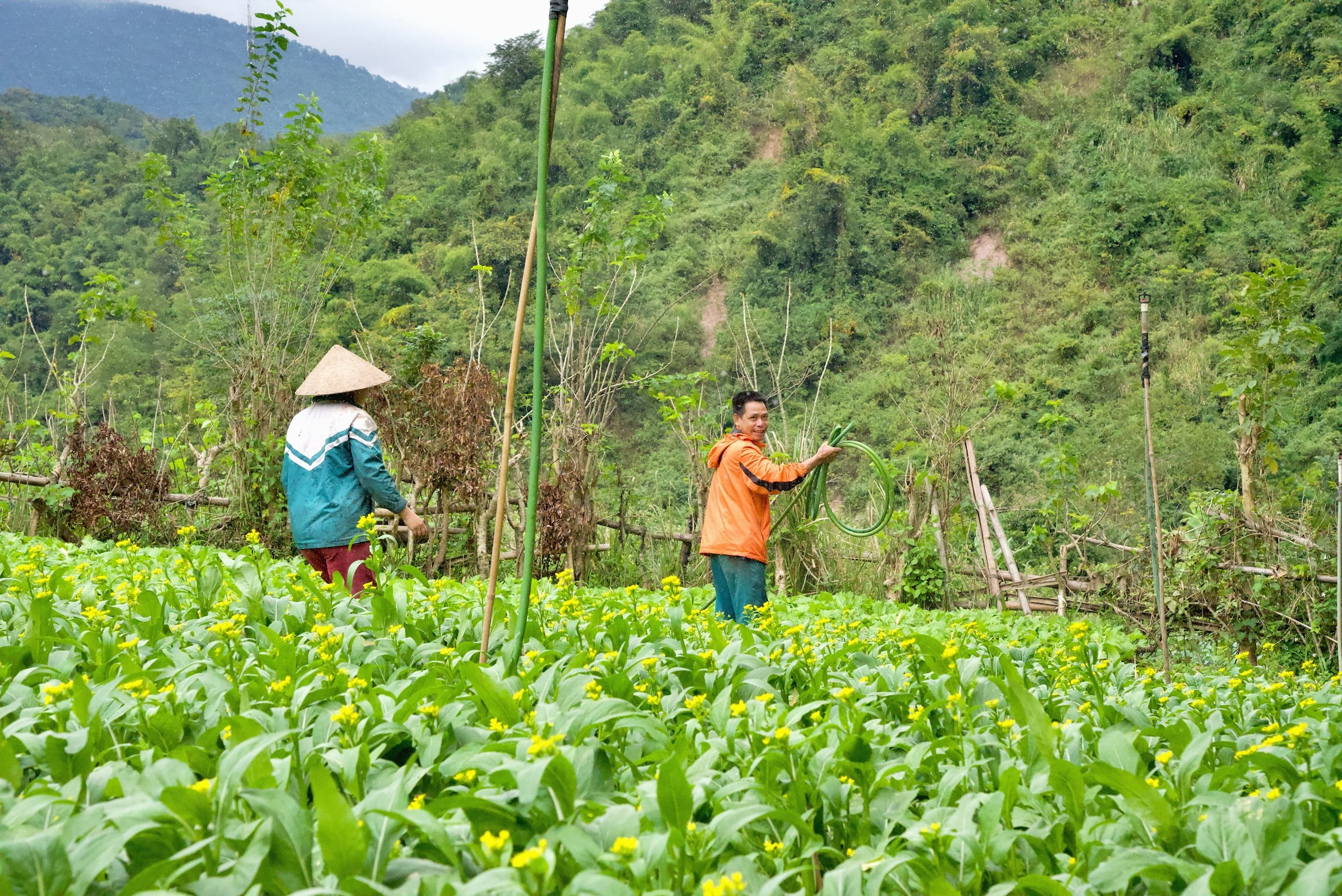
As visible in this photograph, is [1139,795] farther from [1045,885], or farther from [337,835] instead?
[337,835]

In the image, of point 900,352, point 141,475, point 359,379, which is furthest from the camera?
point 900,352

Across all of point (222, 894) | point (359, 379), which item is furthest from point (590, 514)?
point (222, 894)

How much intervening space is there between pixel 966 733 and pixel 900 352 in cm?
2377

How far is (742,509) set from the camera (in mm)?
5082

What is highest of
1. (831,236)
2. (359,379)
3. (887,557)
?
(831,236)

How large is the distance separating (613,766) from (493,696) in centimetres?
29

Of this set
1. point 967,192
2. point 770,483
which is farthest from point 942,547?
point 967,192

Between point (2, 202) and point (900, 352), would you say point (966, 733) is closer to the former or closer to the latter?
point (900, 352)

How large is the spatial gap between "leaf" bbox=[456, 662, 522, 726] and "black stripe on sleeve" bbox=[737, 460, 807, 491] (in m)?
3.32

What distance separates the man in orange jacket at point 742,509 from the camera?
501 centimetres

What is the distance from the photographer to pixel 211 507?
768 centimetres

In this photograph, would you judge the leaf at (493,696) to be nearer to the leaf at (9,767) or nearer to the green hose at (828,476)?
the leaf at (9,767)

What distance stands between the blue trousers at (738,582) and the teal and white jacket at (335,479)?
1675mm

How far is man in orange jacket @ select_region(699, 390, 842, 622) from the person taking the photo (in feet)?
16.4
